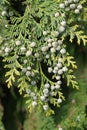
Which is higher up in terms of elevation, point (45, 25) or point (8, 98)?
point (45, 25)

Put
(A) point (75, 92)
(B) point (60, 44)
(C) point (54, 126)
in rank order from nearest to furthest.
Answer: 1. (B) point (60, 44)
2. (C) point (54, 126)
3. (A) point (75, 92)

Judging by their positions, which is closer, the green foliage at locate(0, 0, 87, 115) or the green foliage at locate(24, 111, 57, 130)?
the green foliage at locate(0, 0, 87, 115)

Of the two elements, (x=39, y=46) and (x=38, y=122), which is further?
(x=38, y=122)

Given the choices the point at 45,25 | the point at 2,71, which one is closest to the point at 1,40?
the point at 45,25

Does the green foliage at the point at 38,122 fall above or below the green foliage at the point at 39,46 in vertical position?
below

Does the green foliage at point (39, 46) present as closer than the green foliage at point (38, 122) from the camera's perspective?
Yes

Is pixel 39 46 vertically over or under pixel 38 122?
over

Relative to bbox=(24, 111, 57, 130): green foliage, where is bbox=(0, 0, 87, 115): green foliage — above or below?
above

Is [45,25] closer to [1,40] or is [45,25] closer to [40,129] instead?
[1,40]
